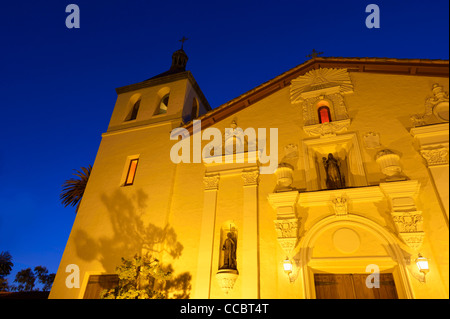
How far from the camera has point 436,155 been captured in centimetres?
820

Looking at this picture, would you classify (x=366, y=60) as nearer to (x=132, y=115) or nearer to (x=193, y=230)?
(x=193, y=230)

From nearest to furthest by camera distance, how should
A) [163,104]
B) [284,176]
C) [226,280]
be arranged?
[226,280] → [284,176] → [163,104]

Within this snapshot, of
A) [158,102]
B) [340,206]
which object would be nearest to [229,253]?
[340,206]

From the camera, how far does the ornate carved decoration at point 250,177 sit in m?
9.84

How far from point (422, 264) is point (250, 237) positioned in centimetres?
442

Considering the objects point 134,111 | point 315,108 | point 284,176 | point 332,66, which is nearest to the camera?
point 284,176

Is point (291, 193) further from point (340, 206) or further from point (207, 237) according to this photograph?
point (207, 237)

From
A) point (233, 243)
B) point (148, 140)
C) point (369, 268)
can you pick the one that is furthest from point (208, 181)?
point (369, 268)

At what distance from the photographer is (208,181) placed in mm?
10477

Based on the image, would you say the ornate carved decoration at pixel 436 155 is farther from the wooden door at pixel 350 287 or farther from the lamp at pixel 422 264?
the wooden door at pixel 350 287

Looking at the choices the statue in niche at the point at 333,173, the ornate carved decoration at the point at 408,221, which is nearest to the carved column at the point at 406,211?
the ornate carved decoration at the point at 408,221

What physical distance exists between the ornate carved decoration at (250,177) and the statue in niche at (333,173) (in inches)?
90.7
